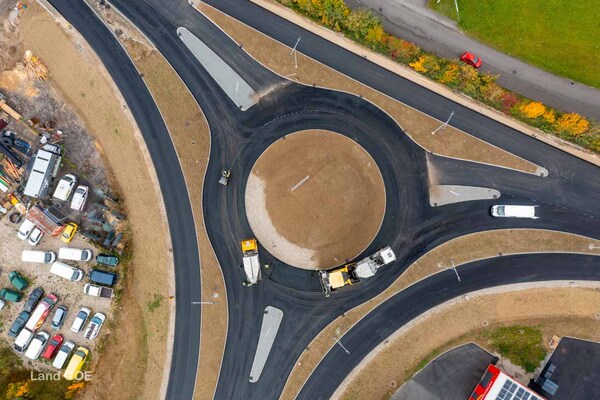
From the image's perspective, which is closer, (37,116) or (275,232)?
(275,232)

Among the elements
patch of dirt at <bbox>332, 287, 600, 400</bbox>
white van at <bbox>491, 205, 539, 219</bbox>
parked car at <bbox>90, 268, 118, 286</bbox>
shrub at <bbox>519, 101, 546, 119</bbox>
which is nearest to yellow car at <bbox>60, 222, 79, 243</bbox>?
parked car at <bbox>90, 268, 118, 286</bbox>

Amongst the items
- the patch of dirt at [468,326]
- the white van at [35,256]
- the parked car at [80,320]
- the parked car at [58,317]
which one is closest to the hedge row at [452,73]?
the patch of dirt at [468,326]

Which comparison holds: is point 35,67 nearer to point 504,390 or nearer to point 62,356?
point 62,356

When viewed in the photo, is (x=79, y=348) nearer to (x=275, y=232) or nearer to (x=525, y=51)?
(x=275, y=232)

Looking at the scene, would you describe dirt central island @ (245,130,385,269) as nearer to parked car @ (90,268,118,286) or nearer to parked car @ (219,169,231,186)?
parked car @ (219,169,231,186)

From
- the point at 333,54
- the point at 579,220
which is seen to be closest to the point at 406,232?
the point at 579,220
